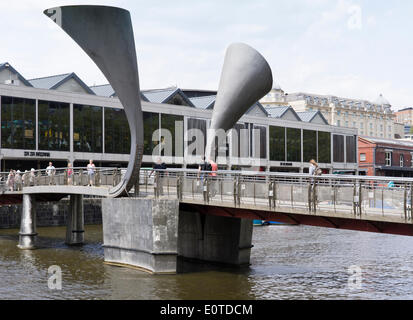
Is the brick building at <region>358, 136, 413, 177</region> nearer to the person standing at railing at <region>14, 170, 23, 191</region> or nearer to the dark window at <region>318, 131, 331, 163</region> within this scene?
the dark window at <region>318, 131, 331, 163</region>

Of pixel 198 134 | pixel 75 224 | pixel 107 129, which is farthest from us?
pixel 198 134

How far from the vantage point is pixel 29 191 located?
34.5 m

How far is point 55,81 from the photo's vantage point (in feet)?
201

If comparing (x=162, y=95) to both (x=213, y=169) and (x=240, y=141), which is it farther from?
(x=213, y=169)

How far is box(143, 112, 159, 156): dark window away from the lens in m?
66.3

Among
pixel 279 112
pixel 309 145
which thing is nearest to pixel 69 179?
pixel 279 112

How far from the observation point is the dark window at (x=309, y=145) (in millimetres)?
87188

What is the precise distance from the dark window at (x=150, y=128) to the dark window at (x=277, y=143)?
19.4 m

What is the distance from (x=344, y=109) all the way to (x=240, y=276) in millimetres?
110279

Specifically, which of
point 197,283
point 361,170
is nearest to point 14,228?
point 197,283

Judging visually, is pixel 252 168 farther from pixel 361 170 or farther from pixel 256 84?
pixel 256 84

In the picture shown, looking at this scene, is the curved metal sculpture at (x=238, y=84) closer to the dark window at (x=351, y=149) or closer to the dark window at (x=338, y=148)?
the dark window at (x=338, y=148)

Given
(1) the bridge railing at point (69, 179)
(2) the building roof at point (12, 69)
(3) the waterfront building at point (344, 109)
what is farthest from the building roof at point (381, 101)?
(1) the bridge railing at point (69, 179)
